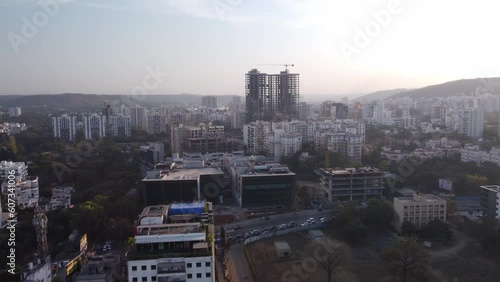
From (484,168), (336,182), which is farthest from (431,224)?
(484,168)

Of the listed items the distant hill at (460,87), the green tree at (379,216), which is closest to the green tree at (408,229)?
the green tree at (379,216)

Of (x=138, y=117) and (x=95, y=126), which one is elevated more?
(x=138, y=117)

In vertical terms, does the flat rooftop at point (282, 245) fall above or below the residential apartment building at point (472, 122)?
below

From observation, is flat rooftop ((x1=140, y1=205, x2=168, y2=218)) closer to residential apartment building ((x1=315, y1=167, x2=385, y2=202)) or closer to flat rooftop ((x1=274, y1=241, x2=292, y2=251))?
flat rooftop ((x1=274, y1=241, x2=292, y2=251))

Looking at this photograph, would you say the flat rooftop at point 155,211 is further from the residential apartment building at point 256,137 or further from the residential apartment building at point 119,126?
the residential apartment building at point 119,126

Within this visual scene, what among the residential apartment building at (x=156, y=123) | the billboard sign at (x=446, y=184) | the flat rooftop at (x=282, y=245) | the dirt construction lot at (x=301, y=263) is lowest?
the dirt construction lot at (x=301, y=263)

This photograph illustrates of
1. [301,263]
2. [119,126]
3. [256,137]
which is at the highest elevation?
[119,126]

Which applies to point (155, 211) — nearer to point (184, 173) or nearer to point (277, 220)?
point (277, 220)

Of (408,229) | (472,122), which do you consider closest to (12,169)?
(408,229)
